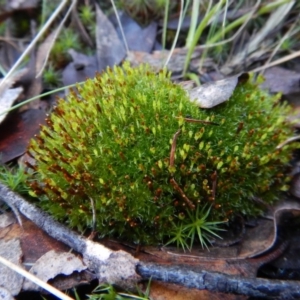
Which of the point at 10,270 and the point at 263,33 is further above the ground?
the point at 263,33

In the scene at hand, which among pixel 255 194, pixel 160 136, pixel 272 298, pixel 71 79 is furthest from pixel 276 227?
pixel 71 79

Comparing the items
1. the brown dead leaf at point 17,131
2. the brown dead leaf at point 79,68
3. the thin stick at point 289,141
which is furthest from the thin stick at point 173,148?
the brown dead leaf at point 79,68

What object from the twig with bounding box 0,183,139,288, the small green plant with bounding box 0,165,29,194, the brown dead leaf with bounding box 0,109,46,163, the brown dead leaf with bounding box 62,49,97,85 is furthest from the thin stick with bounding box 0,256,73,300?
the brown dead leaf with bounding box 62,49,97,85

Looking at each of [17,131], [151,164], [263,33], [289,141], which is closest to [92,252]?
[151,164]

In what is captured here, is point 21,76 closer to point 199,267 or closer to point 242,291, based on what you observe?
point 199,267

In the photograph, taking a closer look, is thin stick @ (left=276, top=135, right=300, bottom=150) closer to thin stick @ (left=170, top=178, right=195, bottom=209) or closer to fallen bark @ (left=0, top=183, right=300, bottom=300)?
thin stick @ (left=170, top=178, right=195, bottom=209)

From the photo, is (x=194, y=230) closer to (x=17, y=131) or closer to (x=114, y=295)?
(x=114, y=295)

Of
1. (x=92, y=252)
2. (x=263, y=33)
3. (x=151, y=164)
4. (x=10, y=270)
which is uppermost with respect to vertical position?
(x=263, y=33)
